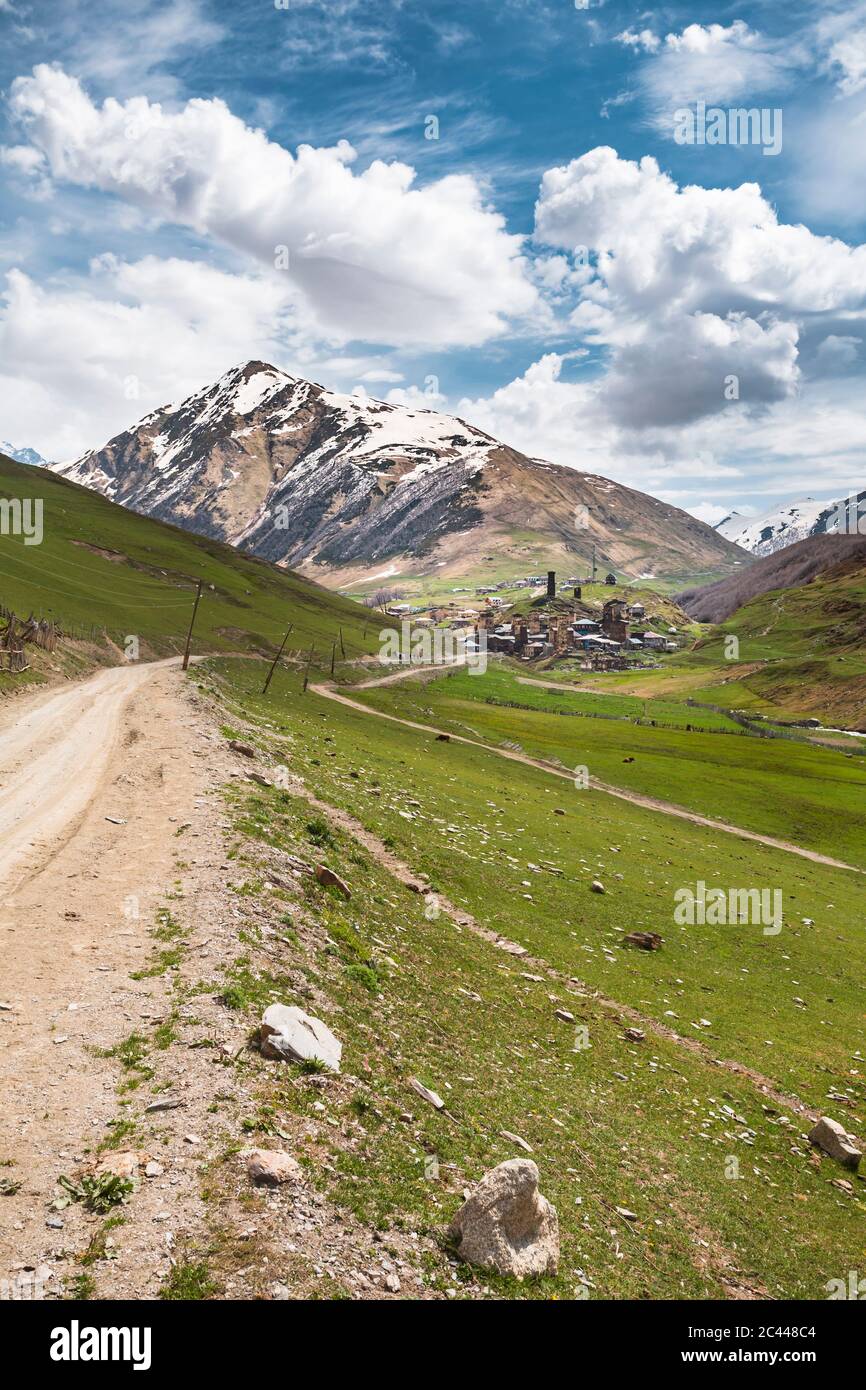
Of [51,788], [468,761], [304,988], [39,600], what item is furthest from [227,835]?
[39,600]

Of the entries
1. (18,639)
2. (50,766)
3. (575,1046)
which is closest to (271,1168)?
(575,1046)

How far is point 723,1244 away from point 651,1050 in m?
7.09

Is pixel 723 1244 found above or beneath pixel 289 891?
beneath

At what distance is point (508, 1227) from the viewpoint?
32.0 feet

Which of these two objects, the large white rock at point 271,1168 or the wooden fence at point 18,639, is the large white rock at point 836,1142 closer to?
the large white rock at point 271,1168

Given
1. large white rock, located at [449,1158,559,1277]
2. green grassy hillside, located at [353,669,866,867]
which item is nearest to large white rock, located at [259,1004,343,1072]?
large white rock, located at [449,1158,559,1277]

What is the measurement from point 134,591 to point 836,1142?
13147 centimetres

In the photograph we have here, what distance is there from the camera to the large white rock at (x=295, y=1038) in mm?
11953

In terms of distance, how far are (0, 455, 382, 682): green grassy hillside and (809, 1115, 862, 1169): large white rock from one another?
5476 centimetres

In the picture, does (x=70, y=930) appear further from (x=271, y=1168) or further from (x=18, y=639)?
(x=18, y=639)

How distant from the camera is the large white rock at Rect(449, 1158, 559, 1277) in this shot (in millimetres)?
9508

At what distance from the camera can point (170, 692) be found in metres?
52.0

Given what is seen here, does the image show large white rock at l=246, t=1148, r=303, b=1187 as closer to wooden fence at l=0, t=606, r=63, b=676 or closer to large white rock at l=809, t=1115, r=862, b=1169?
large white rock at l=809, t=1115, r=862, b=1169
